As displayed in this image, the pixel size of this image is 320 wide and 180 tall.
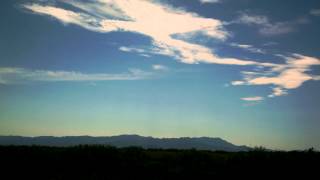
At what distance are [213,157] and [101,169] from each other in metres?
9.19

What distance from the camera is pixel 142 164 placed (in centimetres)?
3023

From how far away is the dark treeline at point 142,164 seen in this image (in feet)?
93.9

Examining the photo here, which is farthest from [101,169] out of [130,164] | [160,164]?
[160,164]

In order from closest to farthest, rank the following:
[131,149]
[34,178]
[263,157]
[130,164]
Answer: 1. [34,178]
2. [130,164]
3. [263,157]
4. [131,149]

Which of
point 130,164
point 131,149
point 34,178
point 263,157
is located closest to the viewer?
point 34,178

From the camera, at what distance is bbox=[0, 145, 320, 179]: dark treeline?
28.6m

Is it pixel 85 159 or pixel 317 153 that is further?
pixel 317 153

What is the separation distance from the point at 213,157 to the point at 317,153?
9493mm

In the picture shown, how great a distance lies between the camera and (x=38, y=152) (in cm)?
3328

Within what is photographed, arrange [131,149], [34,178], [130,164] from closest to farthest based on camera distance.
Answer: [34,178] < [130,164] < [131,149]

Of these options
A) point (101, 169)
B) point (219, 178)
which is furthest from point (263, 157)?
point (101, 169)

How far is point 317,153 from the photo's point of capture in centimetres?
3569

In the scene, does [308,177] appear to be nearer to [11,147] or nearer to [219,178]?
[219,178]

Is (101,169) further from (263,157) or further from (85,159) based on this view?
(263,157)
